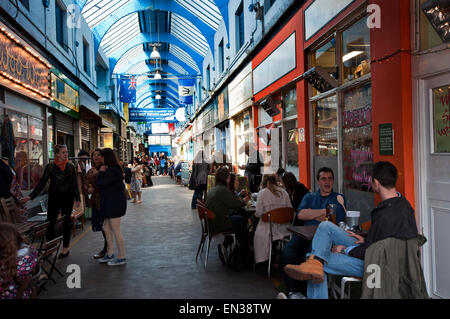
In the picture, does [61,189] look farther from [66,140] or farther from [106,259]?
[66,140]

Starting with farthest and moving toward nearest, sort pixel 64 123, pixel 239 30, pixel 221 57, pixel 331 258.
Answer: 1. pixel 221 57
2. pixel 239 30
3. pixel 64 123
4. pixel 331 258

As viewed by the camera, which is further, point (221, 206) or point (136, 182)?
point (136, 182)

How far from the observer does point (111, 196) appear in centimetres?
584

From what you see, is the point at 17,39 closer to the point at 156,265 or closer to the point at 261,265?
the point at 156,265

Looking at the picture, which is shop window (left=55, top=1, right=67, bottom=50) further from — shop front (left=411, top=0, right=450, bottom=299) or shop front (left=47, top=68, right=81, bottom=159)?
shop front (left=411, top=0, right=450, bottom=299)

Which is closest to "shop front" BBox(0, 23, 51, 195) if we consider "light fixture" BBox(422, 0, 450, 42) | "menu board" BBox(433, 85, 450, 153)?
"light fixture" BBox(422, 0, 450, 42)

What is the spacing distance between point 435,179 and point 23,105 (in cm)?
838

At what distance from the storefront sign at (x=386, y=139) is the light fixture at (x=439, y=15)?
3.80 feet

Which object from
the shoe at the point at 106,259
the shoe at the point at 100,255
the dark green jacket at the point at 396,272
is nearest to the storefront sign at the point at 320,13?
the dark green jacket at the point at 396,272

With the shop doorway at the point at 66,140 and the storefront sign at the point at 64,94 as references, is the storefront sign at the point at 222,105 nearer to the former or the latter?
the storefront sign at the point at 64,94

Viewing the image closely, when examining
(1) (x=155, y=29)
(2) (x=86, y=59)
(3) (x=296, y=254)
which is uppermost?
(1) (x=155, y=29)

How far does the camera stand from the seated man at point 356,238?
118 inches

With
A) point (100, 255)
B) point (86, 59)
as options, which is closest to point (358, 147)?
point (100, 255)

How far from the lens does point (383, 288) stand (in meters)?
2.91
